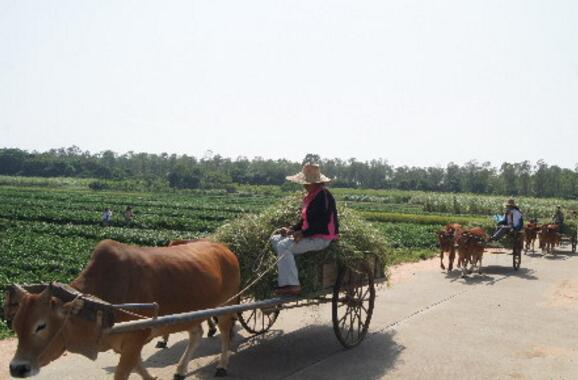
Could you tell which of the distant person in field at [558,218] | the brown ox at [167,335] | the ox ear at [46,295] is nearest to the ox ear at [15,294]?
the ox ear at [46,295]

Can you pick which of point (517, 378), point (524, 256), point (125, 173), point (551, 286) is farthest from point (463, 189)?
point (517, 378)

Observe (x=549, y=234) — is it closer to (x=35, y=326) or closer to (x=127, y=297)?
(x=127, y=297)

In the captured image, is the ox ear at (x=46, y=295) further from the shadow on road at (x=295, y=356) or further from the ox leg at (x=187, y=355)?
the shadow on road at (x=295, y=356)

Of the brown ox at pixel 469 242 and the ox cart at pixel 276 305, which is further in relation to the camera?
the brown ox at pixel 469 242

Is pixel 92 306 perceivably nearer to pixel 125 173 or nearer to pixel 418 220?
pixel 418 220

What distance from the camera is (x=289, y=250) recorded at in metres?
7.82

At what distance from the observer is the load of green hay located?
821 cm

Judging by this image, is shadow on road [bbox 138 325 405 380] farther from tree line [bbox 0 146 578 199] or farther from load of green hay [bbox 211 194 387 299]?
tree line [bbox 0 146 578 199]

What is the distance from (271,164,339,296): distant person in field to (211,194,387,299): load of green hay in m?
0.23

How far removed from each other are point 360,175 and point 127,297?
576 ft

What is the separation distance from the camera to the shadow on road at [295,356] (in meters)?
7.67

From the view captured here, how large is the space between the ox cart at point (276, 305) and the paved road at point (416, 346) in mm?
414

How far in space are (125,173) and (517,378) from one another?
153m

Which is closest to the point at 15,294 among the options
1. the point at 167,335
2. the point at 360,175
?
the point at 167,335
